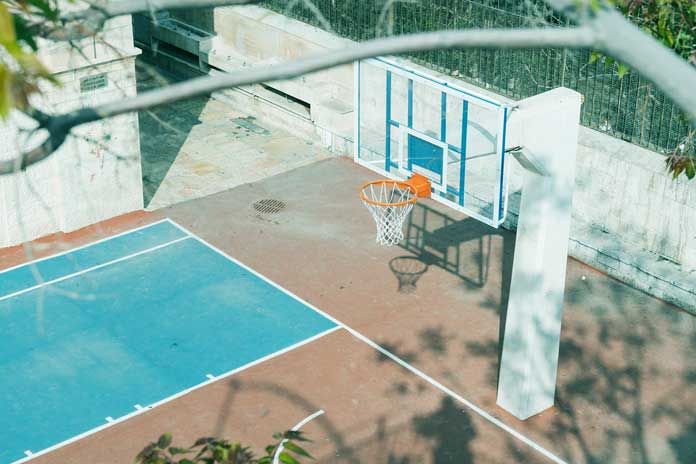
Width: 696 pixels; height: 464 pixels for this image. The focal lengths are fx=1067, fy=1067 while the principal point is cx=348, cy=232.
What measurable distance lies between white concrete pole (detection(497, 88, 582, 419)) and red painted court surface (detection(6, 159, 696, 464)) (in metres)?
0.61

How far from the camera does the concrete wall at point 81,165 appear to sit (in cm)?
1931

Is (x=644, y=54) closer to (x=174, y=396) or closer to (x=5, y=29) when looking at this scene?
(x=5, y=29)

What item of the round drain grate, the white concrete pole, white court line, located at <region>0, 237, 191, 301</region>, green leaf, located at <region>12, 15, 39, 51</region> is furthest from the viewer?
the round drain grate

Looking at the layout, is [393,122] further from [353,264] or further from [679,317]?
[679,317]

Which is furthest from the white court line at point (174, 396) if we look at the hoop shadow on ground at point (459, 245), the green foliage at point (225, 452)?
the green foliage at point (225, 452)

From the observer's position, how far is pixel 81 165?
20.0 meters

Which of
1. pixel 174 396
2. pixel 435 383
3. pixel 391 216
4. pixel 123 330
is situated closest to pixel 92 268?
pixel 123 330

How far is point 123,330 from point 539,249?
7.02 meters

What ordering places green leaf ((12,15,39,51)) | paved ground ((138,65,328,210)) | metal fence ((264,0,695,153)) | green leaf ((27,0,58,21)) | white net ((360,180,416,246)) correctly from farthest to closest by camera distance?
paved ground ((138,65,328,210)), white net ((360,180,416,246)), metal fence ((264,0,695,153)), green leaf ((12,15,39,51)), green leaf ((27,0,58,21))

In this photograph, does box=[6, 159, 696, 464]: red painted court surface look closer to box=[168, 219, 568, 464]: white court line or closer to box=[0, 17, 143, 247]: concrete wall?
box=[168, 219, 568, 464]: white court line

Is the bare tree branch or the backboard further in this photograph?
the backboard

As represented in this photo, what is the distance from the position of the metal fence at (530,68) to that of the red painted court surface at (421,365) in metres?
2.71

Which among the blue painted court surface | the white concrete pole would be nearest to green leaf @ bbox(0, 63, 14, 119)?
the white concrete pole

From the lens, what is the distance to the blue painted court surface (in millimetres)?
15227
